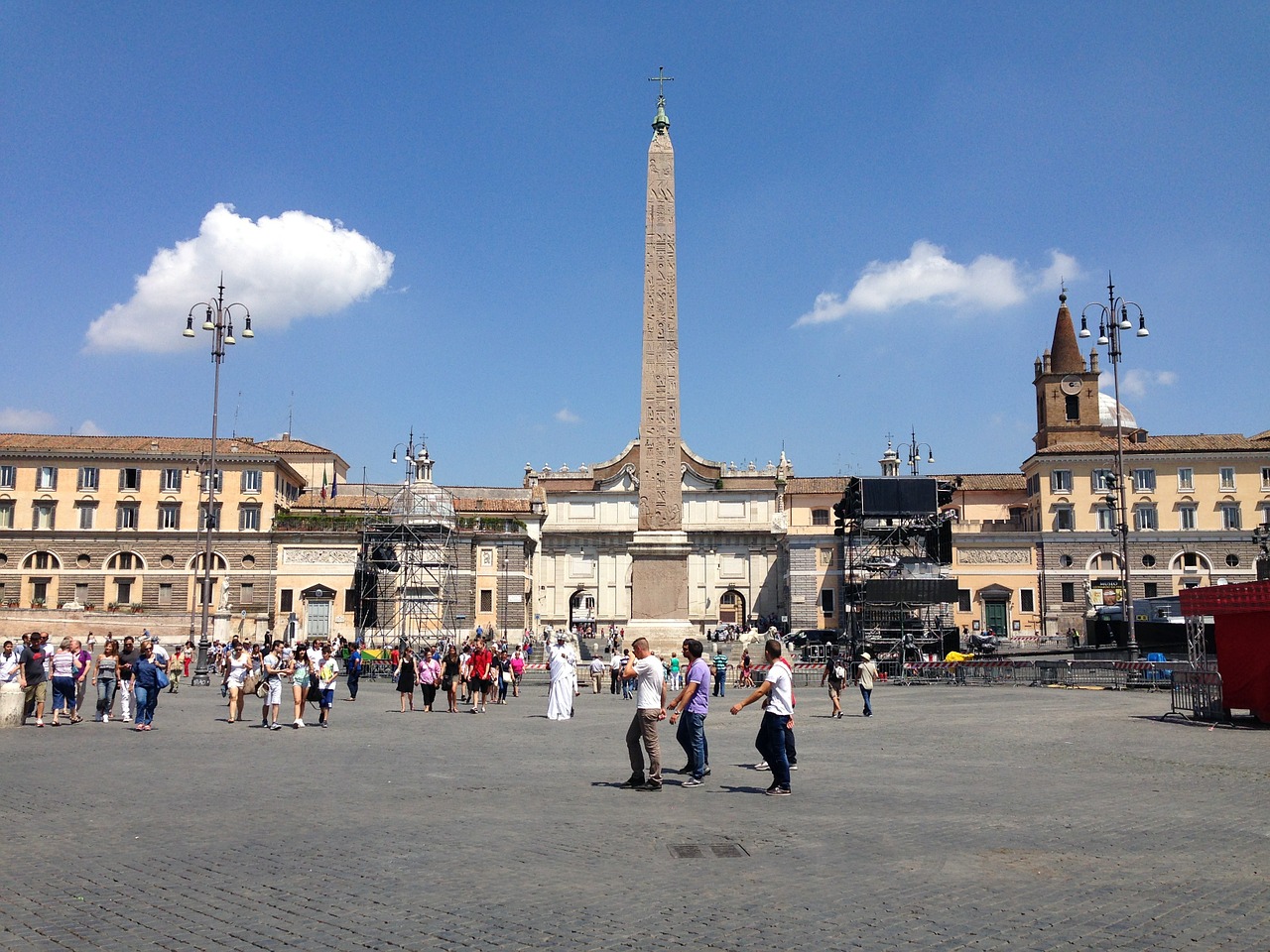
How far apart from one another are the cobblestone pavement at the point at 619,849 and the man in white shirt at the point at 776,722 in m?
0.25

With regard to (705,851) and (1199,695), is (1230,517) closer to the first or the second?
(1199,695)

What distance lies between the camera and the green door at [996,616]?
56094 millimetres

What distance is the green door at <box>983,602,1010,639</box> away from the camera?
56094mm

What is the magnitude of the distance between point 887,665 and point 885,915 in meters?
29.7

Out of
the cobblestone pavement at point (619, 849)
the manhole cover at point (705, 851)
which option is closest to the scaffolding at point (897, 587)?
the cobblestone pavement at point (619, 849)

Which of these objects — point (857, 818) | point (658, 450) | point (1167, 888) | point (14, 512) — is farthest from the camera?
point (14, 512)

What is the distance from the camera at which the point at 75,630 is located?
43.5 m

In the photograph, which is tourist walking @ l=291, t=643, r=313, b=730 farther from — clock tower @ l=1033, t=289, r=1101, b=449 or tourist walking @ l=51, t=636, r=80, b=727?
clock tower @ l=1033, t=289, r=1101, b=449

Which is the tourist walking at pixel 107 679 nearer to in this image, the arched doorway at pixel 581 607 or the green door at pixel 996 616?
the green door at pixel 996 616

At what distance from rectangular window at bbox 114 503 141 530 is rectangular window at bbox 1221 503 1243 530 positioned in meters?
52.2

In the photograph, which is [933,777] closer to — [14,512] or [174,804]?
[174,804]

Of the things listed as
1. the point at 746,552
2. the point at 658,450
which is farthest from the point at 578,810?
the point at 746,552

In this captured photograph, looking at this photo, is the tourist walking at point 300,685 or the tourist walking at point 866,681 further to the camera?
the tourist walking at point 866,681

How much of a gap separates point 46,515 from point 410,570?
61.6ft
